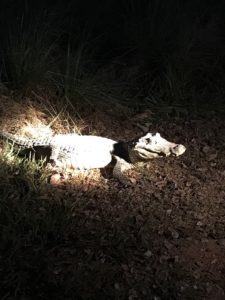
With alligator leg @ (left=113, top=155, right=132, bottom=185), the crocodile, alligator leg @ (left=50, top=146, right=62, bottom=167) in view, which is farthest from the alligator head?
alligator leg @ (left=50, top=146, right=62, bottom=167)

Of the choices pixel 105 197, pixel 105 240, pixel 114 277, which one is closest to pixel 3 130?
pixel 105 197

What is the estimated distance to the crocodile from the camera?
4.28 m

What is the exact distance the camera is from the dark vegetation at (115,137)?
3.27m

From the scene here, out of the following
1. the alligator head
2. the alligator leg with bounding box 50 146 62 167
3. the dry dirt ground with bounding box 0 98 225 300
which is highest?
the alligator head

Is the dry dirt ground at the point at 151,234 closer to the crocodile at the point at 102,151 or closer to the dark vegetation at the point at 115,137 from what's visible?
the dark vegetation at the point at 115,137

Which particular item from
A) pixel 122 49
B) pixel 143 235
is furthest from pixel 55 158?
pixel 122 49

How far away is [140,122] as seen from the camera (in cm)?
520

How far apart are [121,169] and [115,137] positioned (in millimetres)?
658

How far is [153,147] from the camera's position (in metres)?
4.26

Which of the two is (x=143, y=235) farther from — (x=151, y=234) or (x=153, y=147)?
(x=153, y=147)

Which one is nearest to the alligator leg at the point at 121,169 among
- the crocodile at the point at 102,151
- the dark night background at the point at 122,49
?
the crocodile at the point at 102,151

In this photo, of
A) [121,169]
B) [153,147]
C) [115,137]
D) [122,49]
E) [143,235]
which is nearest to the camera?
[143,235]

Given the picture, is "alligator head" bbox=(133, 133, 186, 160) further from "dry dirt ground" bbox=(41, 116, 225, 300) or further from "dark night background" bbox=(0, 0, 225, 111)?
"dark night background" bbox=(0, 0, 225, 111)

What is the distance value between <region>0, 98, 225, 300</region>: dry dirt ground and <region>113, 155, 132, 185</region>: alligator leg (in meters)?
0.05
